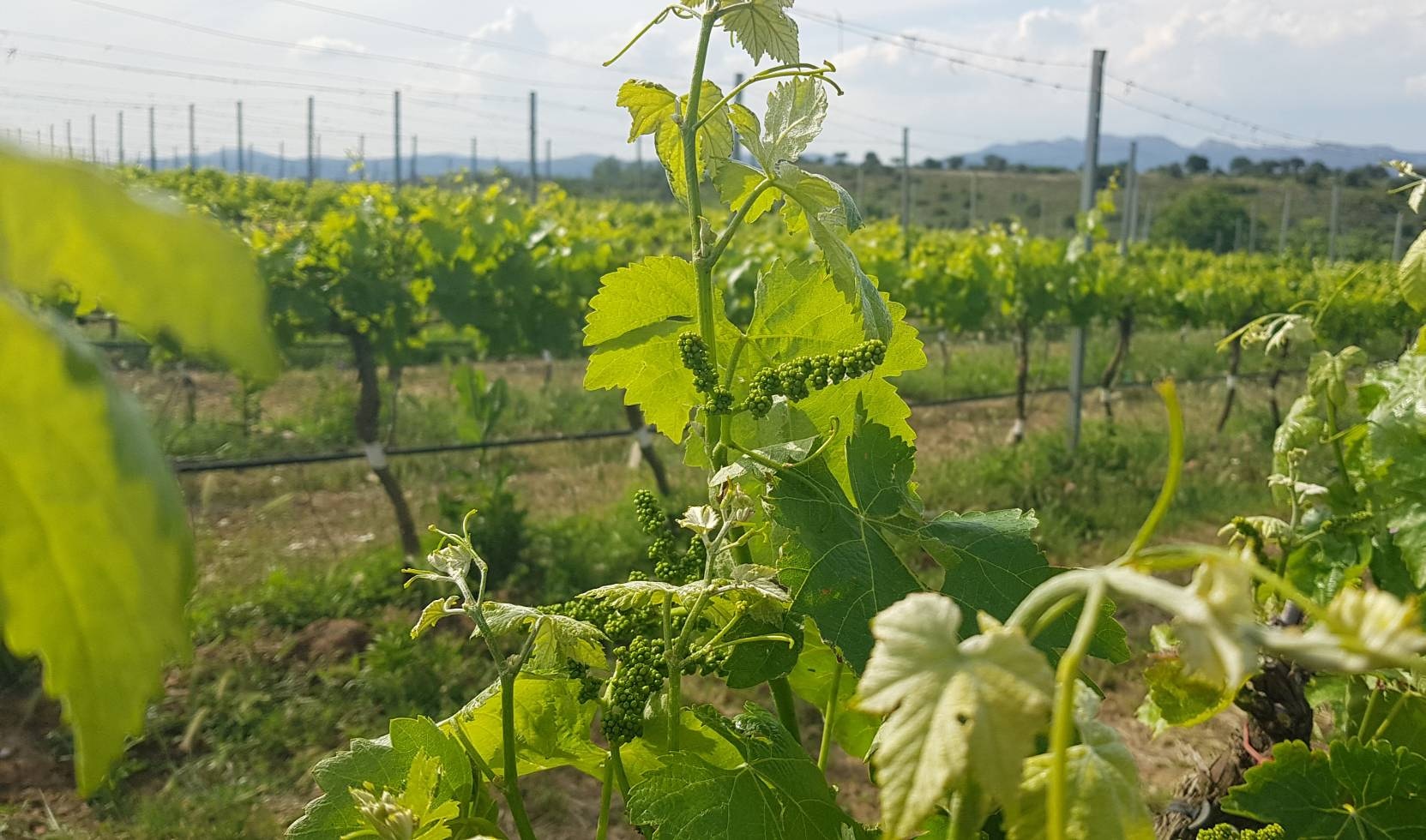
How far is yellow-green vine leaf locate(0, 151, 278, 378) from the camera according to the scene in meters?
0.34

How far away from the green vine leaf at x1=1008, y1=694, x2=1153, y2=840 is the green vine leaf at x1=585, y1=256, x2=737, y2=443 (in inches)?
27.8

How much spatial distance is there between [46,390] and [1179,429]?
17.5 inches

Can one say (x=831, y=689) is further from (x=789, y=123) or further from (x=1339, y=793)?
(x=789, y=123)

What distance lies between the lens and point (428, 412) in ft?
29.1

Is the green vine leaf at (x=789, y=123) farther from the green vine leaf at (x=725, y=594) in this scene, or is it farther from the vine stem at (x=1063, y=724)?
the vine stem at (x=1063, y=724)

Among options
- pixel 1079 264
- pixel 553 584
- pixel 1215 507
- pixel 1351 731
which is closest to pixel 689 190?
pixel 1351 731

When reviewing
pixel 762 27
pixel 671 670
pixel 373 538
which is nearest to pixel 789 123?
pixel 762 27

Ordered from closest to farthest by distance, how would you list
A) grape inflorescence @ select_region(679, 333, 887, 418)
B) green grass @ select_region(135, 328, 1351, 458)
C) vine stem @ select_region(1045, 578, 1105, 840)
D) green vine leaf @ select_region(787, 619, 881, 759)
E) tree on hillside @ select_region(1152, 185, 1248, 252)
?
vine stem @ select_region(1045, 578, 1105, 840) < grape inflorescence @ select_region(679, 333, 887, 418) < green vine leaf @ select_region(787, 619, 881, 759) < green grass @ select_region(135, 328, 1351, 458) < tree on hillside @ select_region(1152, 185, 1248, 252)

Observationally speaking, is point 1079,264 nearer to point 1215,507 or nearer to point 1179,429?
point 1215,507

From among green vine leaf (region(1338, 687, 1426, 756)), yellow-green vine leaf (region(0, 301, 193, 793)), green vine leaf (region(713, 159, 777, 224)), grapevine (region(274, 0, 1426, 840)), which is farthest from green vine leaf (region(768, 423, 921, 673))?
green vine leaf (region(1338, 687, 1426, 756))

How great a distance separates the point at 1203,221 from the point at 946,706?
4029 cm

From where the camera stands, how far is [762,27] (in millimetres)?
1090

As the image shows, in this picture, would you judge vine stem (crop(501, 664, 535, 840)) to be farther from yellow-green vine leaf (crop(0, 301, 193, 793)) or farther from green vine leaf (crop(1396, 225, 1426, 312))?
green vine leaf (crop(1396, 225, 1426, 312))

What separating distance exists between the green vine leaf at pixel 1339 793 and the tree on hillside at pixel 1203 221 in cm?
3795
